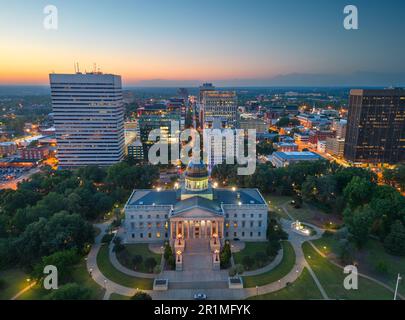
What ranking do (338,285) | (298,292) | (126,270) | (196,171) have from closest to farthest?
1. (298,292)
2. (338,285)
3. (126,270)
4. (196,171)

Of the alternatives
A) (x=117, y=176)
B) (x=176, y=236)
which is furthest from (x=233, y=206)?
(x=117, y=176)

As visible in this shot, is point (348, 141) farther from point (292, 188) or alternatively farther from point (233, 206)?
point (233, 206)

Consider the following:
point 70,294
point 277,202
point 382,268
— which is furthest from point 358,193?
point 70,294

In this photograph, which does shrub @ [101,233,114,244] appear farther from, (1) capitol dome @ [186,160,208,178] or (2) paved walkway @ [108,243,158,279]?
(1) capitol dome @ [186,160,208,178]

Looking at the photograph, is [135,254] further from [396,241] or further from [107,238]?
[396,241]

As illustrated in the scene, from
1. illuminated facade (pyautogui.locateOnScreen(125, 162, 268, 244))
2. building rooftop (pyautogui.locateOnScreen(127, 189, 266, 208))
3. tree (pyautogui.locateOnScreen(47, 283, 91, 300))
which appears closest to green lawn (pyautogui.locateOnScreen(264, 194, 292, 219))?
building rooftop (pyautogui.locateOnScreen(127, 189, 266, 208))

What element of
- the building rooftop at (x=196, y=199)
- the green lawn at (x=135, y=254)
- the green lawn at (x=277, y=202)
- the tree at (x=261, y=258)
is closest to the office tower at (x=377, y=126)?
the green lawn at (x=277, y=202)
